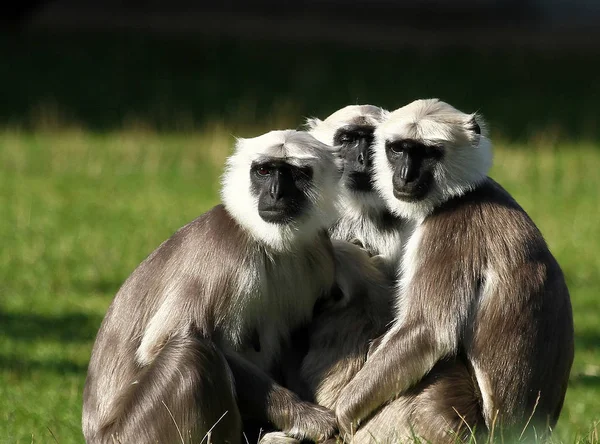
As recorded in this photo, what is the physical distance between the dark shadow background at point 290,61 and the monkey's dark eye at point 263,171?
14378 millimetres

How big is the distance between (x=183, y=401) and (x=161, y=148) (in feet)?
46.0

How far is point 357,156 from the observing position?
279 inches

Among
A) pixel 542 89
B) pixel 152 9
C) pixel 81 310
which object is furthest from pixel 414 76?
pixel 81 310

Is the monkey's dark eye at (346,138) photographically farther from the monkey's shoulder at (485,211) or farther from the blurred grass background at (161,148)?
the blurred grass background at (161,148)

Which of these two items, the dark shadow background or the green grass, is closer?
the green grass

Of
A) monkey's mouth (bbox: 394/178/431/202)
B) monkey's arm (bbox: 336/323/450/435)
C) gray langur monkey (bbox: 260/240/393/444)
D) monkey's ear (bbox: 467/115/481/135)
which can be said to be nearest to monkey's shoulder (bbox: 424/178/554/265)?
monkey's mouth (bbox: 394/178/431/202)

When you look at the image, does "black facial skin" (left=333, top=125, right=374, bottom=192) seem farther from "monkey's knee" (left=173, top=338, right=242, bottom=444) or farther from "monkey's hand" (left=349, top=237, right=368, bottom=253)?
"monkey's knee" (left=173, top=338, right=242, bottom=444)

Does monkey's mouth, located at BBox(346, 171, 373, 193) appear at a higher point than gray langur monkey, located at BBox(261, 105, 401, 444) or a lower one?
higher

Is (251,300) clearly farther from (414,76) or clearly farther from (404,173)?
(414,76)

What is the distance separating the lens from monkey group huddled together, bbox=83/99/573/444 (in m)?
6.00

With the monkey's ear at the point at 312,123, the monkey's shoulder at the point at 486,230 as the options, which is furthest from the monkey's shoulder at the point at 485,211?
the monkey's ear at the point at 312,123

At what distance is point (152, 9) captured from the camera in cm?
3309

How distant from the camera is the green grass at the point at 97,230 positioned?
898 cm

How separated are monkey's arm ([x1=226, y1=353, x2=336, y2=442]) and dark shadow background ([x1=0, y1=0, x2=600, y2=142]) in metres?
14.9
